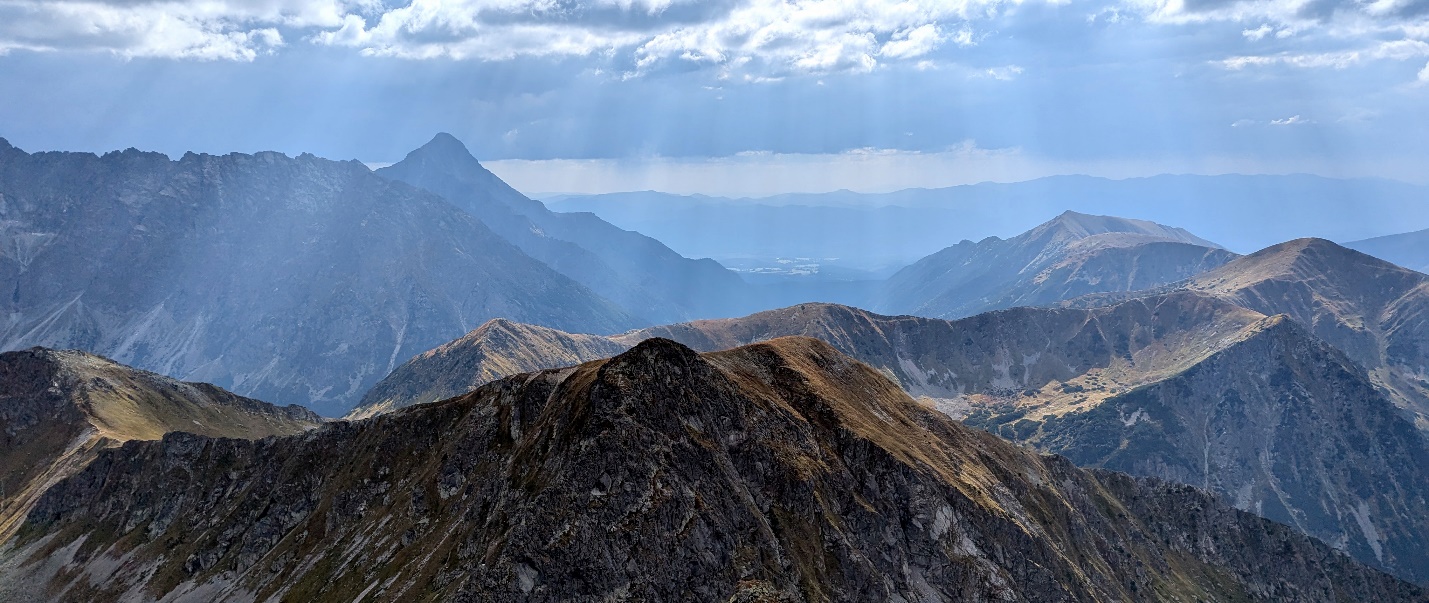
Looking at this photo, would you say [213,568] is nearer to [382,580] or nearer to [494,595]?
[382,580]

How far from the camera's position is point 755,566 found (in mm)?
132000

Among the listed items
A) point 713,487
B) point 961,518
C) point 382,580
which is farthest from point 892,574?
point 382,580

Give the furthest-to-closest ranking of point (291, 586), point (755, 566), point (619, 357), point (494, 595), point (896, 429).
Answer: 1. point (896, 429)
2. point (291, 586)
3. point (619, 357)
4. point (755, 566)
5. point (494, 595)

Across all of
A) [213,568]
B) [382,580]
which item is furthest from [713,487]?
[213,568]

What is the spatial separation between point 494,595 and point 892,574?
6749 centimetres

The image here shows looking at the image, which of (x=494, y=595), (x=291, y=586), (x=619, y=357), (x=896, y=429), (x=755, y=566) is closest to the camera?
(x=494, y=595)

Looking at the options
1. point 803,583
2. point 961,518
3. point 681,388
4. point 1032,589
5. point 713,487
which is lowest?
point 1032,589

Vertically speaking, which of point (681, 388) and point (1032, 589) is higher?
point (681, 388)

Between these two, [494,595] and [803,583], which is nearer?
[494,595]

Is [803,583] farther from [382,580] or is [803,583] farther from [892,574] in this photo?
[382,580]

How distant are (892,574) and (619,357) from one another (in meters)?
A: 57.1

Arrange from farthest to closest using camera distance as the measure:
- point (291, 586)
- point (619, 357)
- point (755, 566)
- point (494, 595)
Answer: point (291, 586) < point (619, 357) < point (755, 566) < point (494, 595)

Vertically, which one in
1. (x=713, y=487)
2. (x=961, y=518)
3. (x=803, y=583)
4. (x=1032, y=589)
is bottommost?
(x=1032, y=589)

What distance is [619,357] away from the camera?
14662cm
